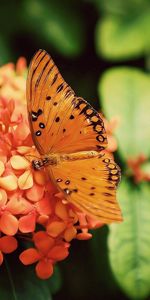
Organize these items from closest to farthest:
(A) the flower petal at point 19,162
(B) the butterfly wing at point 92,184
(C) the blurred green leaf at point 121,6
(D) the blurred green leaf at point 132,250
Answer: (B) the butterfly wing at point 92,184 < (A) the flower petal at point 19,162 < (D) the blurred green leaf at point 132,250 < (C) the blurred green leaf at point 121,6

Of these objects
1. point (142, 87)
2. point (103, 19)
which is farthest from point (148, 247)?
point (103, 19)

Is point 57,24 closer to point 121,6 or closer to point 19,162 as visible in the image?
point 121,6

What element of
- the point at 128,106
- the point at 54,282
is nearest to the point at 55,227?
the point at 54,282

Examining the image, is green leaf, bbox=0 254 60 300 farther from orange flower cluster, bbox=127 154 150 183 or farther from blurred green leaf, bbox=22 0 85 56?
blurred green leaf, bbox=22 0 85 56

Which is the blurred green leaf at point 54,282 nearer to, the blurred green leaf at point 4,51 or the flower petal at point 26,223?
the flower petal at point 26,223

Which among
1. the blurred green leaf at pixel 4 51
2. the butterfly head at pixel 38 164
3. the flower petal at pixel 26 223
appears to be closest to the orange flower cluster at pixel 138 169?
the butterfly head at pixel 38 164

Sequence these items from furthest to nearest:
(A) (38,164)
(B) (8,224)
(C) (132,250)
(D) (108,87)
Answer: (D) (108,87) → (C) (132,250) → (A) (38,164) → (B) (8,224)
